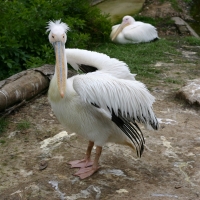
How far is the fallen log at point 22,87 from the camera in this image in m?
4.49

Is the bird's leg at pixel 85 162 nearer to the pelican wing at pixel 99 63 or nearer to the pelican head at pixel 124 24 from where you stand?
the pelican wing at pixel 99 63

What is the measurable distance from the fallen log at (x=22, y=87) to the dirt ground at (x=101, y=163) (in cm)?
10

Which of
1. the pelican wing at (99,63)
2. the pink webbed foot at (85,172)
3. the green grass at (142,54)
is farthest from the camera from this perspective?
the green grass at (142,54)

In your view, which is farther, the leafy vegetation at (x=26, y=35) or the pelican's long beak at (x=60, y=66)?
the leafy vegetation at (x=26, y=35)

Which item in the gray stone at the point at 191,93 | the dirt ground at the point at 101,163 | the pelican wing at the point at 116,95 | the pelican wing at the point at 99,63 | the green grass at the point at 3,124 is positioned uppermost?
the pelican wing at the point at 99,63

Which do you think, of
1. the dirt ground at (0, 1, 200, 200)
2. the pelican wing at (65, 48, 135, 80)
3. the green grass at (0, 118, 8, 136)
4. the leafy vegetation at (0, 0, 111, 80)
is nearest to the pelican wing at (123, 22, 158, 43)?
the leafy vegetation at (0, 0, 111, 80)

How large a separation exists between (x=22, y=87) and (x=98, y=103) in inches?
73.0

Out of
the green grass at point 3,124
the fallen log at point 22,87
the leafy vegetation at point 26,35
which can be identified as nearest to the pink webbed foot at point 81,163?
the green grass at point 3,124

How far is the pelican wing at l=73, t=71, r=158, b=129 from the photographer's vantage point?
10.2ft

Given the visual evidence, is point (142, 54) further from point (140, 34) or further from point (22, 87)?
point (22, 87)

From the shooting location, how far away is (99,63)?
11.9 ft

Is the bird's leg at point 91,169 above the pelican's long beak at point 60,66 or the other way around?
the other way around

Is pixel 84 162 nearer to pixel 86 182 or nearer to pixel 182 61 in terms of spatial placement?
pixel 86 182

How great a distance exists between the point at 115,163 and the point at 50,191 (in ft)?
2.36
